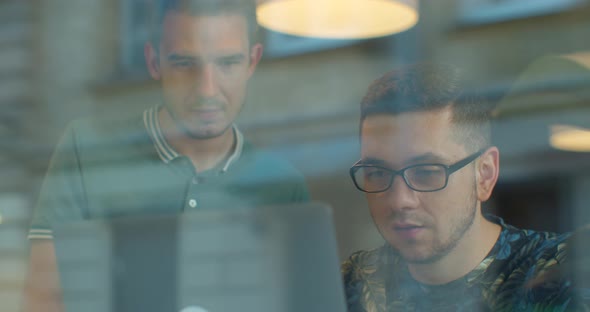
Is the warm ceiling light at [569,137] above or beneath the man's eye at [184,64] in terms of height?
beneath

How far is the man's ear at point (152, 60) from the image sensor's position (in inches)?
57.6

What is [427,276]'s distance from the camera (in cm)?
128

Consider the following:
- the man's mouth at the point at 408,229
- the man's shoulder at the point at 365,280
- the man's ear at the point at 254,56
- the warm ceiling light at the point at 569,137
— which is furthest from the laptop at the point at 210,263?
the warm ceiling light at the point at 569,137

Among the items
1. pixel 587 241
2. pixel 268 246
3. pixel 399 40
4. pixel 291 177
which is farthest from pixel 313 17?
pixel 587 241

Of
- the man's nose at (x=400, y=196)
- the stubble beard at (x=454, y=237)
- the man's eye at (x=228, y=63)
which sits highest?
the man's eye at (x=228, y=63)

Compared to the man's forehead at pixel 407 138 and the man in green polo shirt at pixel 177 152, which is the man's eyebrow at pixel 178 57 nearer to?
the man in green polo shirt at pixel 177 152

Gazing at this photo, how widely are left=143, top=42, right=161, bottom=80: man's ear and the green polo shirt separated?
0.06 m

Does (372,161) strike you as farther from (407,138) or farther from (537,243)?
(537,243)

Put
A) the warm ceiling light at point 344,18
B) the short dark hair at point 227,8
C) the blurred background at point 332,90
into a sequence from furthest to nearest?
1. the short dark hair at point 227,8
2. the warm ceiling light at point 344,18
3. the blurred background at point 332,90

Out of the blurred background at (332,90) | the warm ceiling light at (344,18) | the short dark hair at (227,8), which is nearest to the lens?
the blurred background at (332,90)

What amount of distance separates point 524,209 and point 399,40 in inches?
12.3

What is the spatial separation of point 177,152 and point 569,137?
64cm

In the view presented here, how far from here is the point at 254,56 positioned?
1406mm

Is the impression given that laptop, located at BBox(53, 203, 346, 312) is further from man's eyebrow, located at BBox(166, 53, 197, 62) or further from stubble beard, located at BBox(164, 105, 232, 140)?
man's eyebrow, located at BBox(166, 53, 197, 62)
